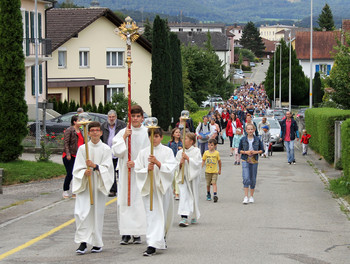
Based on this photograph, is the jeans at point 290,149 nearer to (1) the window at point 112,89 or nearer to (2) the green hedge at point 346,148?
(2) the green hedge at point 346,148

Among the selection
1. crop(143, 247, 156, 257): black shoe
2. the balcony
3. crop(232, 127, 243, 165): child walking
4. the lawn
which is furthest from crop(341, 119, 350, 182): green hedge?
the balcony

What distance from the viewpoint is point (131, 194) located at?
406 inches

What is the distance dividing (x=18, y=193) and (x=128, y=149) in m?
7.31

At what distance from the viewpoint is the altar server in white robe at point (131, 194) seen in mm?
10164

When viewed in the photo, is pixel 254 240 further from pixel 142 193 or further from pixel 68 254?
pixel 68 254

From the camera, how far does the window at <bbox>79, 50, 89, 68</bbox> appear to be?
47.5 meters

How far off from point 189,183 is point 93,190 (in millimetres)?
3282

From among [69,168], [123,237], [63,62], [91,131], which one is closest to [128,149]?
[91,131]

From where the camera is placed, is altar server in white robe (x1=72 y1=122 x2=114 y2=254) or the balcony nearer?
altar server in white robe (x1=72 y1=122 x2=114 y2=254)

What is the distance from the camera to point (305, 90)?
91.4 meters

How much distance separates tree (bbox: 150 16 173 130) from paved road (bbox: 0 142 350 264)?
21773 millimetres

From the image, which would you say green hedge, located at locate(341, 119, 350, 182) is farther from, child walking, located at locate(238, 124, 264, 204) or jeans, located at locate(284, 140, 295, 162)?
jeans, located at locate(284, 140, 295, 162)

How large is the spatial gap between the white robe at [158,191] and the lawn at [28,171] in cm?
932

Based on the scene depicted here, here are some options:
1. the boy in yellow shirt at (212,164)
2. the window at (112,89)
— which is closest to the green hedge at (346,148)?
the boy in yellow shirt at (212,164)
